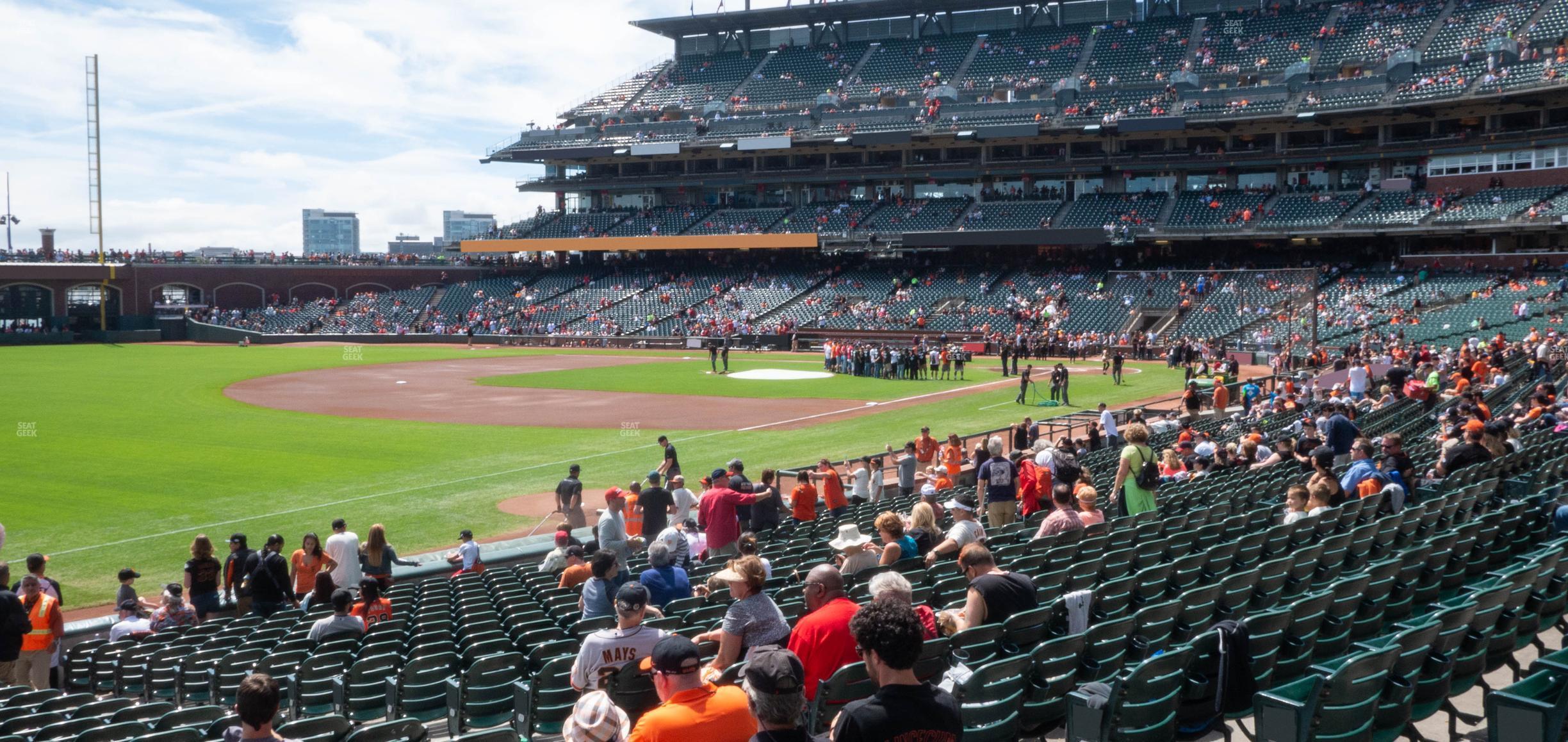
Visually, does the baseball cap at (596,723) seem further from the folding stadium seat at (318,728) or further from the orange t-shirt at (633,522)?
the orange t-shirt at (633,522)

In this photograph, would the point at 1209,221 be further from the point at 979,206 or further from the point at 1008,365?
the point at 1008,365

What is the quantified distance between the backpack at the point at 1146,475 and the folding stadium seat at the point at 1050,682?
6.45 m

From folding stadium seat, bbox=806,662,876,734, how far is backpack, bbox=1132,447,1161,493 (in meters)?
7.94

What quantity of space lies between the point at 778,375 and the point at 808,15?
4631cm

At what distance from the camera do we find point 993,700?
21.1 feet

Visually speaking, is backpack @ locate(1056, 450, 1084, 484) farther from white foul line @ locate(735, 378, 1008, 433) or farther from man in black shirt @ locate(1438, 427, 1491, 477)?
white foul line @ locate(735, 378, 1008, 433)

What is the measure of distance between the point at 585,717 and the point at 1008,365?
46641 mm

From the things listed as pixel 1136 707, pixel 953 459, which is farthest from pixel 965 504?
pixel 953 459

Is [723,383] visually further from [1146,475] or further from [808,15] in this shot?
[808,15]

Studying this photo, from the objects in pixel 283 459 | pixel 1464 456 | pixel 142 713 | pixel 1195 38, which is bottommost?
pixel 283 459

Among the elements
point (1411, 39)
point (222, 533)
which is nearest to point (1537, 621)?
point (222, 533)

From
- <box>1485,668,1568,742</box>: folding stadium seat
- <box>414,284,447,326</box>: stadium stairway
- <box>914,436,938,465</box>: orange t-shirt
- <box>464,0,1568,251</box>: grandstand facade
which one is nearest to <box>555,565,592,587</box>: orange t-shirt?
<box>1485,668,1568,742</box>: folding stadium seat

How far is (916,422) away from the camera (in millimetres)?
33594

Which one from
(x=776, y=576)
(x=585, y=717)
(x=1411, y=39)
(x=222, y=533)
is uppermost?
(x=1411, y=39)
